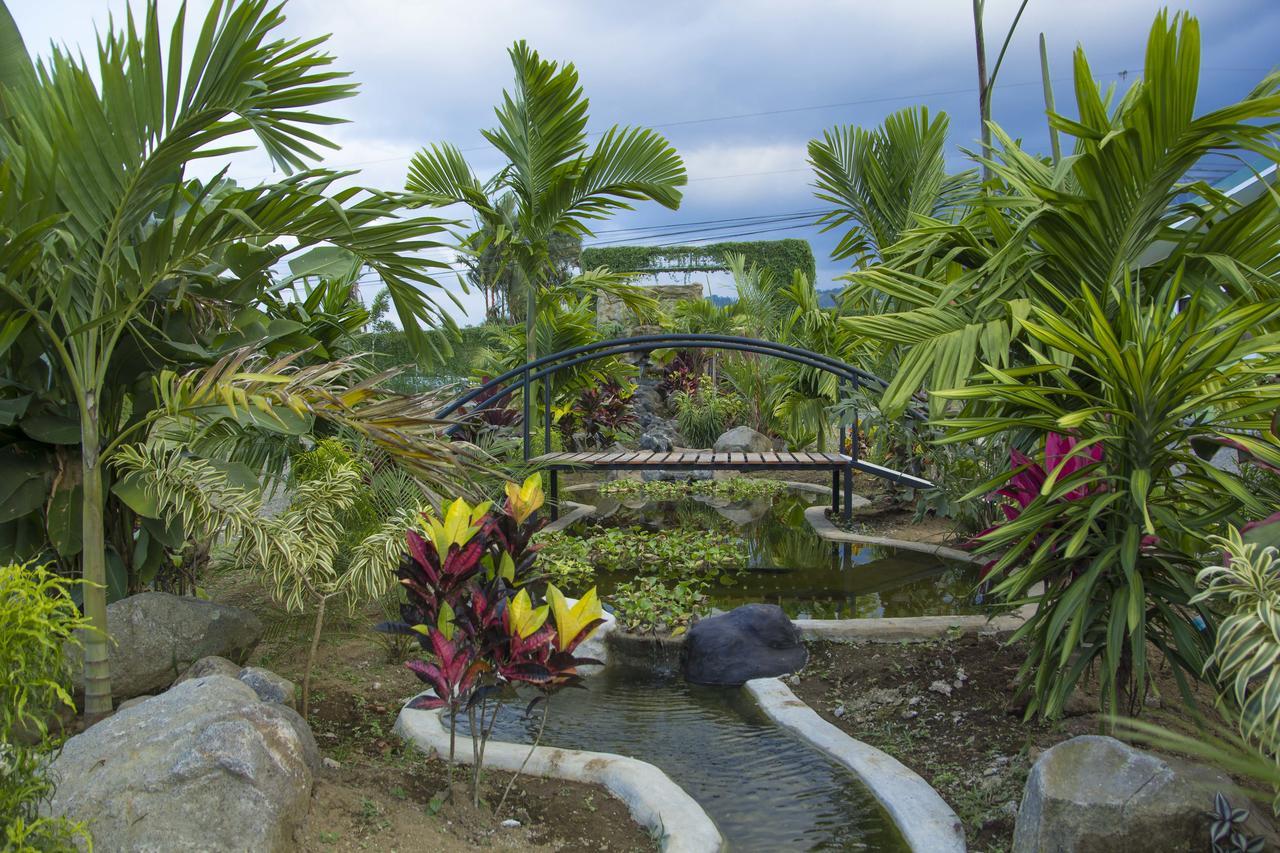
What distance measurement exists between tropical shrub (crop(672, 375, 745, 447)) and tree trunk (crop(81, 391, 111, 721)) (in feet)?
40.1

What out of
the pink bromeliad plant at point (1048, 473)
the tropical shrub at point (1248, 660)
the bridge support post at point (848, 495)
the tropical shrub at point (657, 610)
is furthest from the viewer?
the bridge support post at point (848, 495)

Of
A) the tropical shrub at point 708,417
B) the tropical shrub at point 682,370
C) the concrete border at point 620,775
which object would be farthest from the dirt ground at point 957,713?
the tropical shrub at point 682,370

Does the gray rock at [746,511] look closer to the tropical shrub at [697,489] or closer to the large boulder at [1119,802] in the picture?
the tropical shrub at [697,489]

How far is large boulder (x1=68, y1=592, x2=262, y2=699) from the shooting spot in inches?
130

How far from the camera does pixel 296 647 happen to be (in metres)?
4.29

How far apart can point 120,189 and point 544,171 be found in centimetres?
598

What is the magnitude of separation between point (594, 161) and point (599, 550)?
3.73 metres

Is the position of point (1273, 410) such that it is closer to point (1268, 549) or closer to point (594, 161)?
point (1268, 549)

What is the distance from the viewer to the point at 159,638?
3.38 metres

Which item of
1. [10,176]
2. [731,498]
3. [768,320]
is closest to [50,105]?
[10,176]

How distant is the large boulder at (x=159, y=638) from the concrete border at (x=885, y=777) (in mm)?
2288

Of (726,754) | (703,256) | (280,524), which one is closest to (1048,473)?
(726,754)

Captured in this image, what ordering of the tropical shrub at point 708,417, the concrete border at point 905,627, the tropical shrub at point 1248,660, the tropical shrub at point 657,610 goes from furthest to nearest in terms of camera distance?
the tropical shrub at point 708,417 → the tropical shrub at point 657,610 → the concrete border at point 905,627 → the tropical shrub at point 1248,660

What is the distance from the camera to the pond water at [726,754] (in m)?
2.86
